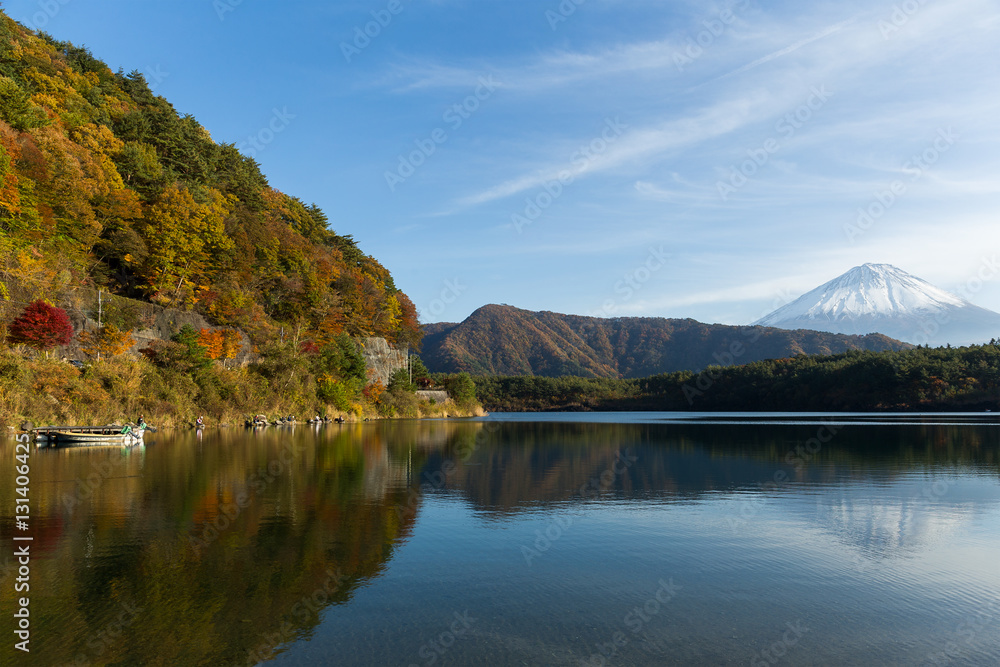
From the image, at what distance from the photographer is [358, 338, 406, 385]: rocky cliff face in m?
78.3

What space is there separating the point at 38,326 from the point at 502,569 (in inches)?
1452

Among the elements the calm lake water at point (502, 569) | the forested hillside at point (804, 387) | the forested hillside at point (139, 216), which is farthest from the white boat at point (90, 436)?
the forested hillside at point (804, 387)

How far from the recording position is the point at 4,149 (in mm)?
39625

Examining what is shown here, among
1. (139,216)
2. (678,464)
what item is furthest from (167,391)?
(678,464)

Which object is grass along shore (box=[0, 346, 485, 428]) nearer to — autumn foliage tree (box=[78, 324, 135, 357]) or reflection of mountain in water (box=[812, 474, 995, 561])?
autumn foliage tree (box=[78, 324, 135, 357])

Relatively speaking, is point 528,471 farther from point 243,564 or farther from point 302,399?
point 302,399

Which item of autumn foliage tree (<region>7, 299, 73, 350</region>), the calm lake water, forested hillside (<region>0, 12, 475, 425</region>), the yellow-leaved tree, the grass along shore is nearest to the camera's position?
the calm lake water

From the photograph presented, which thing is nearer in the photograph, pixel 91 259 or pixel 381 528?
pixel 381 528

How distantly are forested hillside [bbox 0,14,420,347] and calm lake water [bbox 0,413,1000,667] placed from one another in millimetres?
30174

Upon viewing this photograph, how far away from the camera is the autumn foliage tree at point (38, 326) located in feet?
117

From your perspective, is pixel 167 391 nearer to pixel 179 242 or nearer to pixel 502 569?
pixel 179 242

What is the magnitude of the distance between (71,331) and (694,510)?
40217 millimetres

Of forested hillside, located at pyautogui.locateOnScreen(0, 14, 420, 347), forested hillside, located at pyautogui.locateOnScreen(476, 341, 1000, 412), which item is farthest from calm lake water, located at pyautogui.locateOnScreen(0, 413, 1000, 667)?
forested hillside, located at pyautogui.locateOnScreen(476, 341, 1000, 412)

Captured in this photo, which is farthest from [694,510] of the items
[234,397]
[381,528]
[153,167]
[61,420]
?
[153,167]
